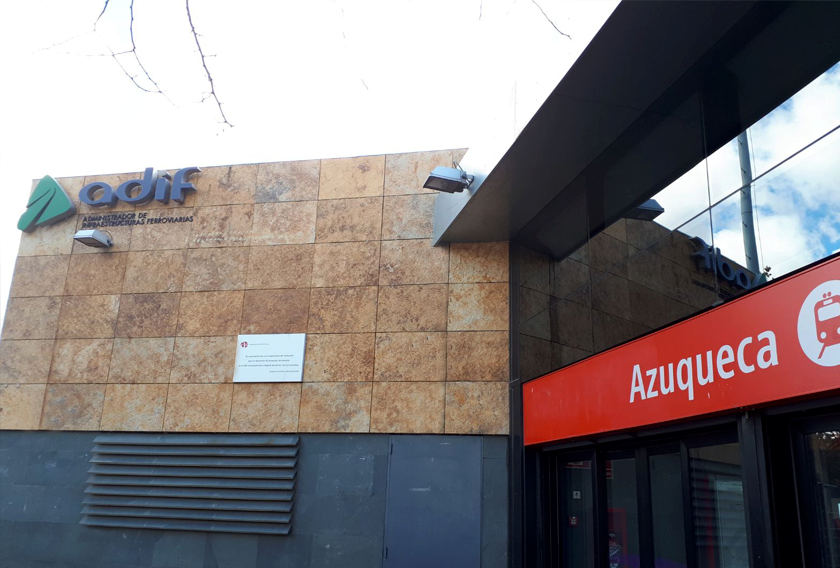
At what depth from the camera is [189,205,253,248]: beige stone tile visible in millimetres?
10742

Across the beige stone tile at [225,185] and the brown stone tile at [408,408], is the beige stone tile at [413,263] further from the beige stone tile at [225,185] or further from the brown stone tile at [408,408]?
the beige stone tile at [225,185]

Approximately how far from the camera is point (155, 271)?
10.9 m

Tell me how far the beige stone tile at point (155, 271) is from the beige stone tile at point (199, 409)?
1.63 meters

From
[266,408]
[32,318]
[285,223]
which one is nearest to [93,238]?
[32,318]

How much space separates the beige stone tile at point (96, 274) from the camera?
11.0 metres

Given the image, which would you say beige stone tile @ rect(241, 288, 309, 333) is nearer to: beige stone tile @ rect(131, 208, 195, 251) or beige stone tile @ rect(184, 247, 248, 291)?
beige stone tile @ rect(184, 247, 248, 291)

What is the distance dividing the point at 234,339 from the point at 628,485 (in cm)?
588

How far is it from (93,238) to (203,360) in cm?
264

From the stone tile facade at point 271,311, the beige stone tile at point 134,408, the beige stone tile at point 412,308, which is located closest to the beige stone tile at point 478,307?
the stone tile facade at point 271,311

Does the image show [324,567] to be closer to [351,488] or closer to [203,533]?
[351,488]

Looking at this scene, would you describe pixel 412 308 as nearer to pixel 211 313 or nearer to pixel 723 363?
pixel 211 313

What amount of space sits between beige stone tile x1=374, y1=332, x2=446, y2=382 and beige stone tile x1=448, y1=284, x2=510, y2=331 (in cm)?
34

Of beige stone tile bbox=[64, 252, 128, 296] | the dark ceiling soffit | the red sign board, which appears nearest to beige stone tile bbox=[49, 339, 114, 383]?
beige stone tile bbox=[64, 252, 128, 296]

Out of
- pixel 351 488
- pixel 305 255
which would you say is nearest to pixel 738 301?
pixel 351 488
